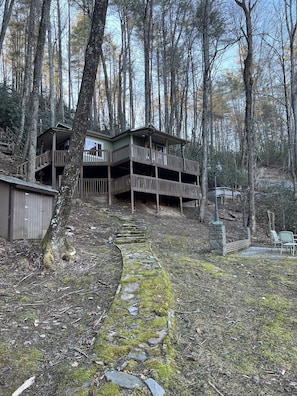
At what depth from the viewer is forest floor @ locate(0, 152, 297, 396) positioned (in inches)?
110

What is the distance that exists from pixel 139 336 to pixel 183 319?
914 mm

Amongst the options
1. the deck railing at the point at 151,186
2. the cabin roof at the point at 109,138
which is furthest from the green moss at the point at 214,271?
the cabin roof at the point at 109,138

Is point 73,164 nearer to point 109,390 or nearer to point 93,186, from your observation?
point 109,390

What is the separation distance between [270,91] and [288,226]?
609 inches

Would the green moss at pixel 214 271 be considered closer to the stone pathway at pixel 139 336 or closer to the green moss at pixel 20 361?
the stone pathway at pixel 139 336

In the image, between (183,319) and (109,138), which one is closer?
(183,319)

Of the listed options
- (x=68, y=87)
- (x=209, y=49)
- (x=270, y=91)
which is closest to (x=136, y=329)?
(x=209, y=49)

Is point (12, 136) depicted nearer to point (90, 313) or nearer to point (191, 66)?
point (191, 66)

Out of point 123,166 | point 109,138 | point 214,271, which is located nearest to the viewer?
point 214,271

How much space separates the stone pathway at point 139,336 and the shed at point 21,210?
4029mm

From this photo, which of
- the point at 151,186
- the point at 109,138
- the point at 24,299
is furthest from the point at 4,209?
the point at 109,138

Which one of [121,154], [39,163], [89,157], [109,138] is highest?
[109,138]

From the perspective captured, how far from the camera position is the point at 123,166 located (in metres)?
18.3

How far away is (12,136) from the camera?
19.8 metres
